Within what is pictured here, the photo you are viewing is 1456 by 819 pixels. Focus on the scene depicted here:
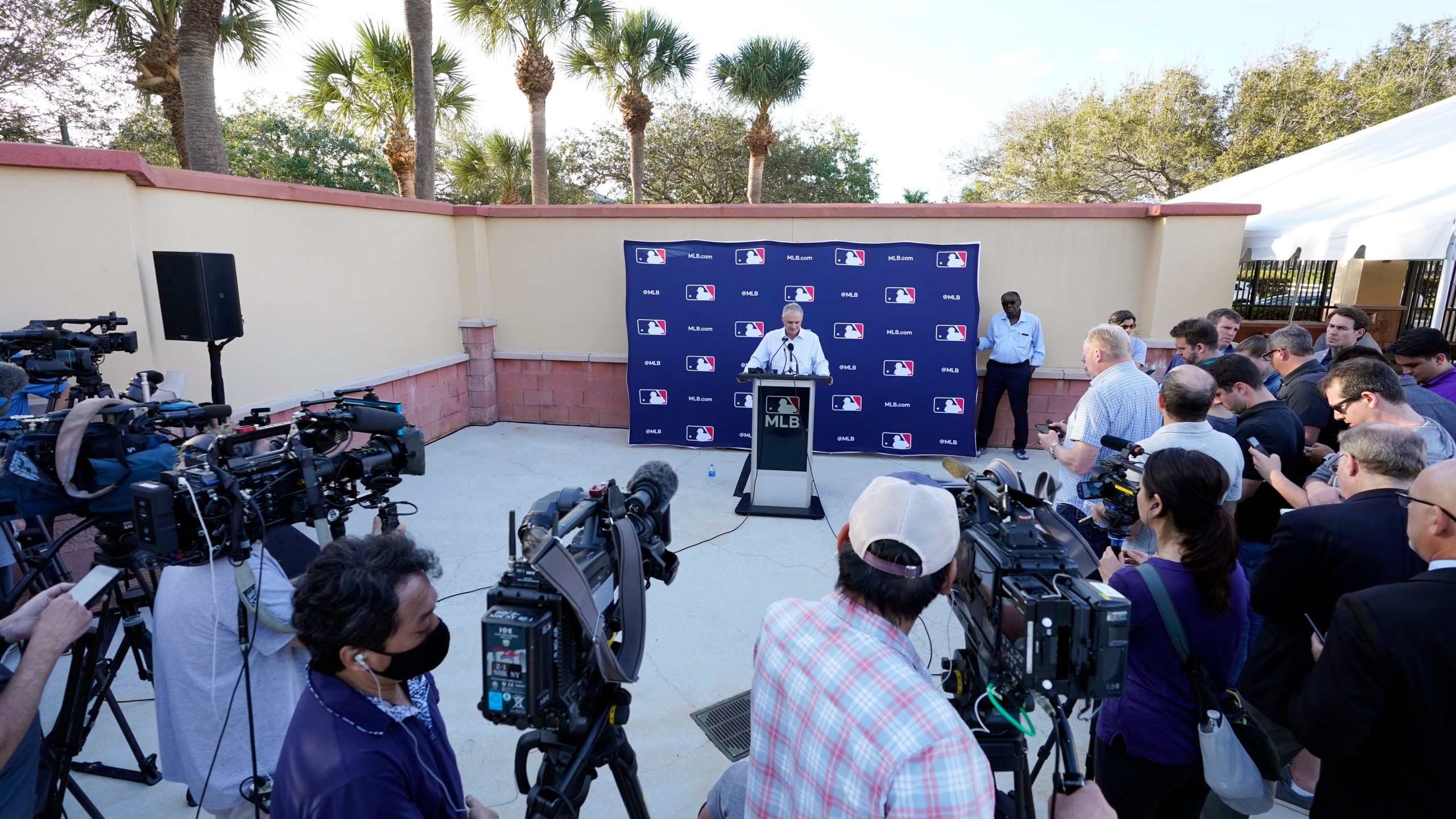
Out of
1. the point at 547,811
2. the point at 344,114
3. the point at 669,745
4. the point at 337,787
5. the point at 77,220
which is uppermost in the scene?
the point at 344,114

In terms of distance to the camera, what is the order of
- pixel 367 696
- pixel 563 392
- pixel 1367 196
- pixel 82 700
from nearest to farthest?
pixel 367 696
pixel 82 700
pixel 1367 196
pixel 563 392

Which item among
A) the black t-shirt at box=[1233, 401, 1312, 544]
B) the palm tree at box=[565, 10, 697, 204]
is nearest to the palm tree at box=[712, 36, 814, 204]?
the palm tree at box=[565, 10, 697, 204]

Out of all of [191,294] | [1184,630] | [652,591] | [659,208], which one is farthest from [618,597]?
[659,208]

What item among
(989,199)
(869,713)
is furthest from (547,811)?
(989,199)

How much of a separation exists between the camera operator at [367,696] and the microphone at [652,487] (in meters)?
0.57

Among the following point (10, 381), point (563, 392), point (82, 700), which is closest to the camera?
point (82, 700)

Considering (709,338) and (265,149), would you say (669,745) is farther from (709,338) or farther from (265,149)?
(265,149)

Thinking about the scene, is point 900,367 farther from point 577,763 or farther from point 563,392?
point 577,763

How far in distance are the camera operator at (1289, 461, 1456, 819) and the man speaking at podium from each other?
15.4 feet

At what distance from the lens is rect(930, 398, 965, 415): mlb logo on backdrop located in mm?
7504

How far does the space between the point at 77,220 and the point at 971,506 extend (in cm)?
530

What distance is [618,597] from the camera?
179 cm

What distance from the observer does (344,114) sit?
1294 centimetres

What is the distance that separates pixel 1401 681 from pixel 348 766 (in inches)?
86.4
